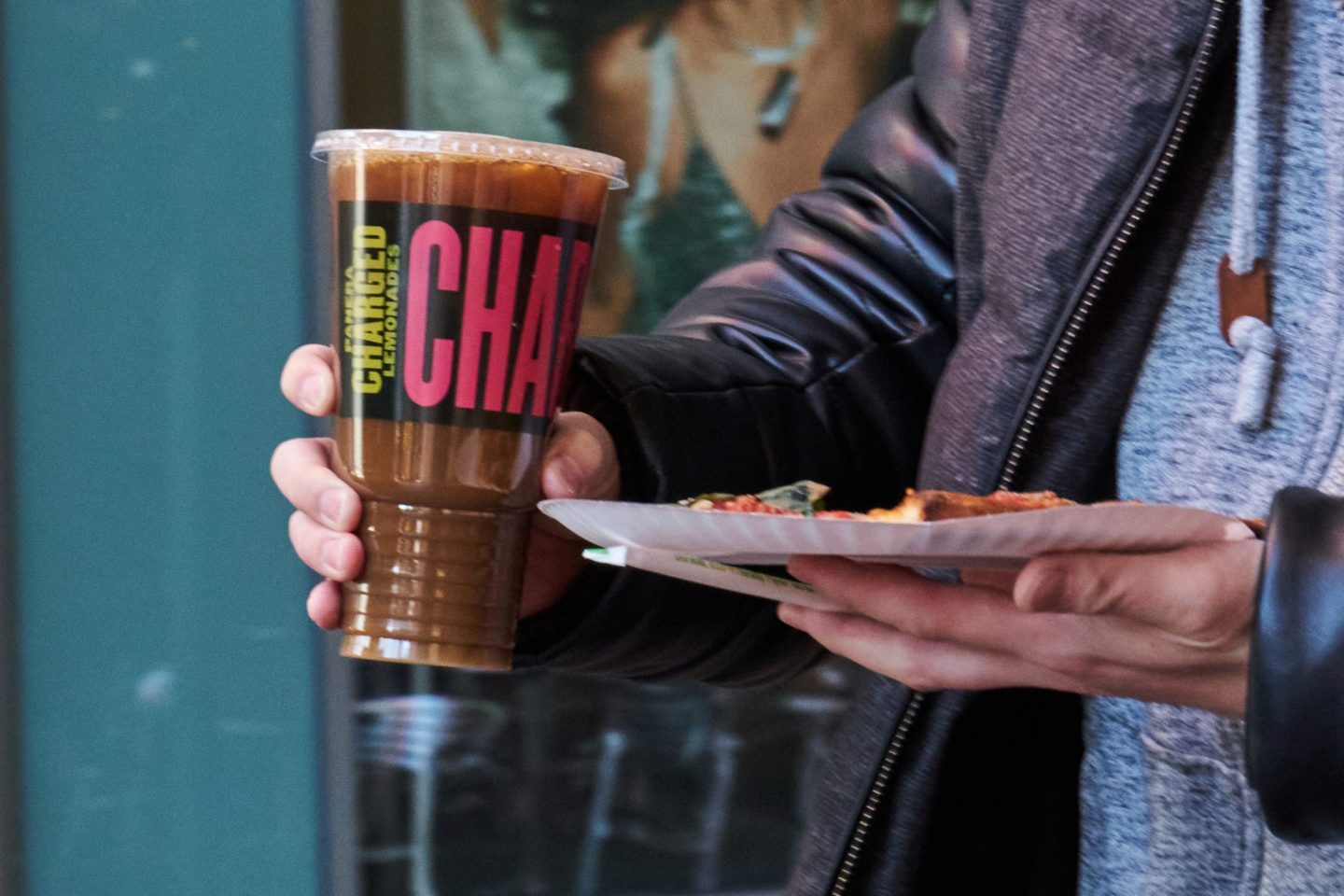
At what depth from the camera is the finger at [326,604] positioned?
0.82m

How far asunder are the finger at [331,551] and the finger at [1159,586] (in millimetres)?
359

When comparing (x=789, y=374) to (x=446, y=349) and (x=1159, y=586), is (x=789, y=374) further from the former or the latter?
(x=1159, y=586)

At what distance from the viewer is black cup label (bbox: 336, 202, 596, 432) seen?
2.48 ft

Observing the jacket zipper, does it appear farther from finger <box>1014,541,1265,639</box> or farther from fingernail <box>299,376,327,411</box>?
fingernail <box>299,376,327,411</box>

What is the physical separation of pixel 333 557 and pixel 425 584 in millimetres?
52

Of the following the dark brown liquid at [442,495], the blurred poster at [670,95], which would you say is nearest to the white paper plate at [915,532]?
the dark brown liquid at [442,495]

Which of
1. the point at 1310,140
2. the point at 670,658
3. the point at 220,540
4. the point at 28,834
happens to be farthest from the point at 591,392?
the point at 28,834

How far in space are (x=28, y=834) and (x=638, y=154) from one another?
1.63 m

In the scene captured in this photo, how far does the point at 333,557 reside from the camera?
0.81 meters

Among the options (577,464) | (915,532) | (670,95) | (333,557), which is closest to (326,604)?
(333,557)

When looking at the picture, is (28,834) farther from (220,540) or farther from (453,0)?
(453,0)

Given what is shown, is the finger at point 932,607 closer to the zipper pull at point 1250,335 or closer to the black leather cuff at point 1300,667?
the black leather cuff at point 1300,667

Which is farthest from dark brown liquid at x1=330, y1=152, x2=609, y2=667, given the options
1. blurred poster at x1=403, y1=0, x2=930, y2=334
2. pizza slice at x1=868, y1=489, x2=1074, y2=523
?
blurred poster at x1=403, y1=0, x2=930, y2=334

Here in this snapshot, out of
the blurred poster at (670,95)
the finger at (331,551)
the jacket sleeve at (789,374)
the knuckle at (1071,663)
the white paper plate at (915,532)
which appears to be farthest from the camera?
the blurred poster at (670,95)
